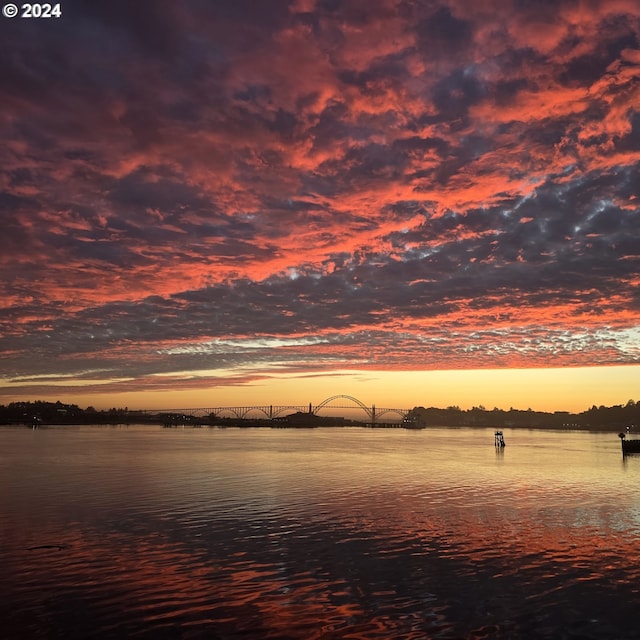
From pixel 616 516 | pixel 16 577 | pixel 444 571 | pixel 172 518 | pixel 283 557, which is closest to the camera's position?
pixel 16 577

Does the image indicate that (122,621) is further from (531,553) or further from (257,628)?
(531,553)

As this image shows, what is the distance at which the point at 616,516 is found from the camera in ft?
145

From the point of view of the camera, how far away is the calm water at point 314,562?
803 inches

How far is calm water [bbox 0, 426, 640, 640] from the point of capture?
20391mm

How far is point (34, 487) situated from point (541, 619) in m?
53.6

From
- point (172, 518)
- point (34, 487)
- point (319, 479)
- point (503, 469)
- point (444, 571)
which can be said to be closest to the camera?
point (444, 571)

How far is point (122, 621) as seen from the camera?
2017 cm

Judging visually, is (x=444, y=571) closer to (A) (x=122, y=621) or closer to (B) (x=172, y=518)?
(A) (x=122, y=621)

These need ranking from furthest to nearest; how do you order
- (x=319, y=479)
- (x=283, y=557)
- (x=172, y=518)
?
(x=319, y=479) < (x=172, y=518) < (x=283, y=557)

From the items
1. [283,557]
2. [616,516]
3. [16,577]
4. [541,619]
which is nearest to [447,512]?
[616,516]

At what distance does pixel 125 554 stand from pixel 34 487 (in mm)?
33914

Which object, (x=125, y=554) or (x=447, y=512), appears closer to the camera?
(x=125, y=554)

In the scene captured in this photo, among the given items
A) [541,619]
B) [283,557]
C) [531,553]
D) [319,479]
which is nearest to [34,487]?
[319,479]

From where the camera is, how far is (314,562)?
94.8ft
